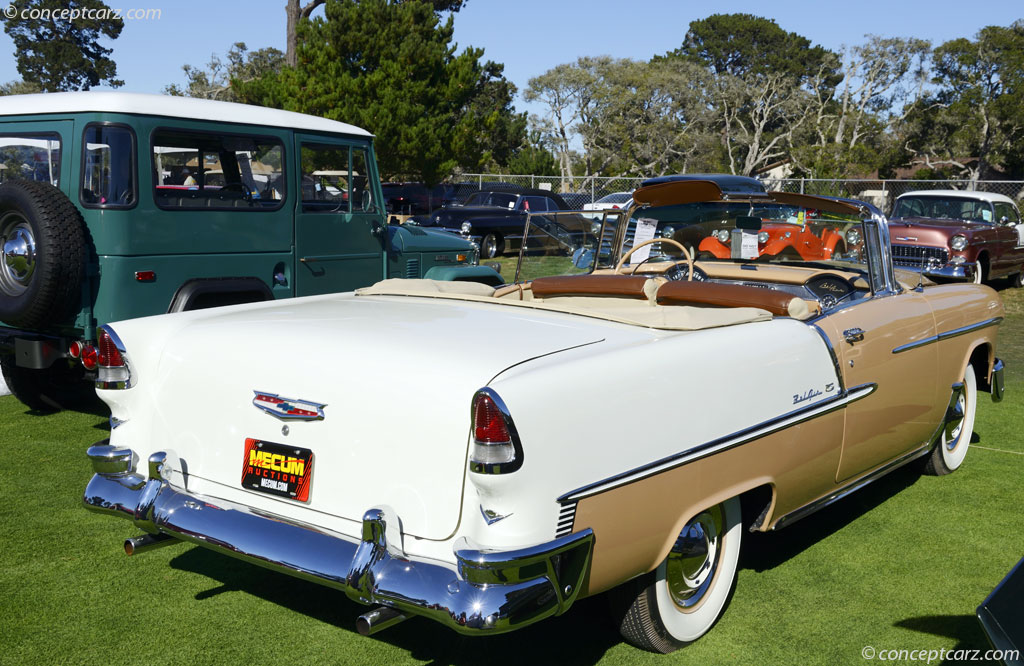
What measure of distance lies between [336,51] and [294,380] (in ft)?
82.6

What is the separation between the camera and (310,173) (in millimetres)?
7070

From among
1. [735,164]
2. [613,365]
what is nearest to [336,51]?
[613,365]

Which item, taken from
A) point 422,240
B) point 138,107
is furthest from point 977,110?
point 138,107

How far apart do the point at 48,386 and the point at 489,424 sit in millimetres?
5355

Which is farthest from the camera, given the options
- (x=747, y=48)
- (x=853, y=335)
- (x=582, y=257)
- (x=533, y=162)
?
(x=747, y=48)

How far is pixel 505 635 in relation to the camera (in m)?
3.40

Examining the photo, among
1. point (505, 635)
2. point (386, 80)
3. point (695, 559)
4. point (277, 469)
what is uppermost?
point (386, 80)

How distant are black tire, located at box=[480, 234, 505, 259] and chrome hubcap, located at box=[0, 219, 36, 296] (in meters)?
13.1

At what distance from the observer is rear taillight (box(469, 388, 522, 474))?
8.16ft

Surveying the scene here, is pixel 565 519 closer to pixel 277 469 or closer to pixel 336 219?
pixel 277 469

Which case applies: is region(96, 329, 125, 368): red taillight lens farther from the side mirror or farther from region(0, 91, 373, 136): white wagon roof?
region(0, 91, 373, 136): white wagon roof

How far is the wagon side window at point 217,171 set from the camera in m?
6.15

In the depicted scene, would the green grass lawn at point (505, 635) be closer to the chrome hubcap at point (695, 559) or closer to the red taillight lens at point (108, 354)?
the chrome hubcap at point (695, 559)

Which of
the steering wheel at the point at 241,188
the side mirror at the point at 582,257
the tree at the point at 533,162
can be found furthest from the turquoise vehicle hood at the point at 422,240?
the tree at the point at 533,162
